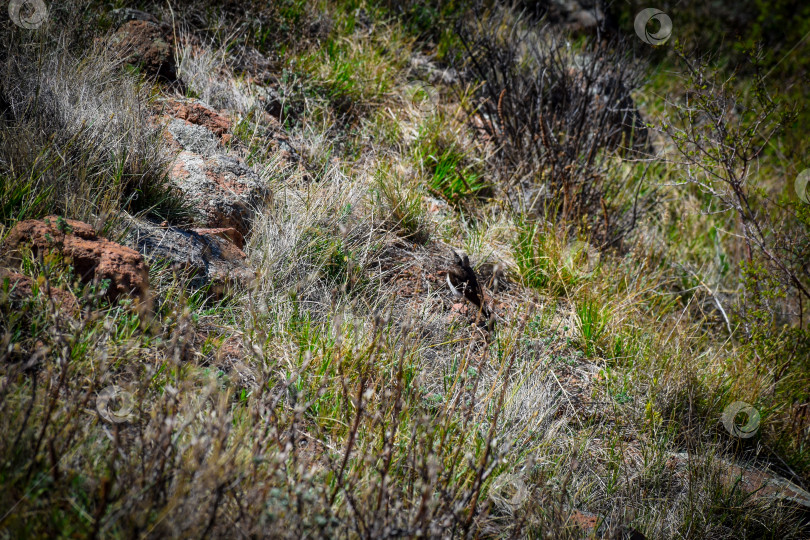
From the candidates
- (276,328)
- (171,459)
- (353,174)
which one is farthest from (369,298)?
(171,459)

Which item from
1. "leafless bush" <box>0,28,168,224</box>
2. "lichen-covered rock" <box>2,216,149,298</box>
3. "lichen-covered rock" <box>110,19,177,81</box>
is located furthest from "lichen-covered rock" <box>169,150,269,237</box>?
"lichen-covered rock" <box>110,19,177,81</box>

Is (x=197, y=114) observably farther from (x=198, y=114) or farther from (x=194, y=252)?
(x=194, y=252)

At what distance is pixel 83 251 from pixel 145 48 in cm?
216

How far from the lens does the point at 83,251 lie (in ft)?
6.82

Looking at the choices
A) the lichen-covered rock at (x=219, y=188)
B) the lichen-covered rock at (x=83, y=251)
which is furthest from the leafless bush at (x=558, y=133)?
the lichen-covered rock at (x=83, y=251)

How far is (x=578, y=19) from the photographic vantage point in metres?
7.14

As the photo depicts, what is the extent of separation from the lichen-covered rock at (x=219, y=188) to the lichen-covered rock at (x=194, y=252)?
0.59ft

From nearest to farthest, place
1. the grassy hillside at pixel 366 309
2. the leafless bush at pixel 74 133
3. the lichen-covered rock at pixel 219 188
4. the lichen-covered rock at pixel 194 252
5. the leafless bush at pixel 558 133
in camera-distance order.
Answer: the grassy hillside at pixel 366 309
the leafless bush at pixel 74 133
the lichen-covered rock at pixel 194 252
the lichen-covered rock at pixel 219 188
the leafless bush at pixel 558 133

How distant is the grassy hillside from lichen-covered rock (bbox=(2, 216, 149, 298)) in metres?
0.05

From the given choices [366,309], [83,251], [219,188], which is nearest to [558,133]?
[366,309]

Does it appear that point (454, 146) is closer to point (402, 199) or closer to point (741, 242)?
point (402, 199)

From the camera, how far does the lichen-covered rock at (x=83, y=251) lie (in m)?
2.02

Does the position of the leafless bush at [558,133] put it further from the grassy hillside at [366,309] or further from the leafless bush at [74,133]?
the leafless bush at [74,133]

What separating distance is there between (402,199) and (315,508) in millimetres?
2143
